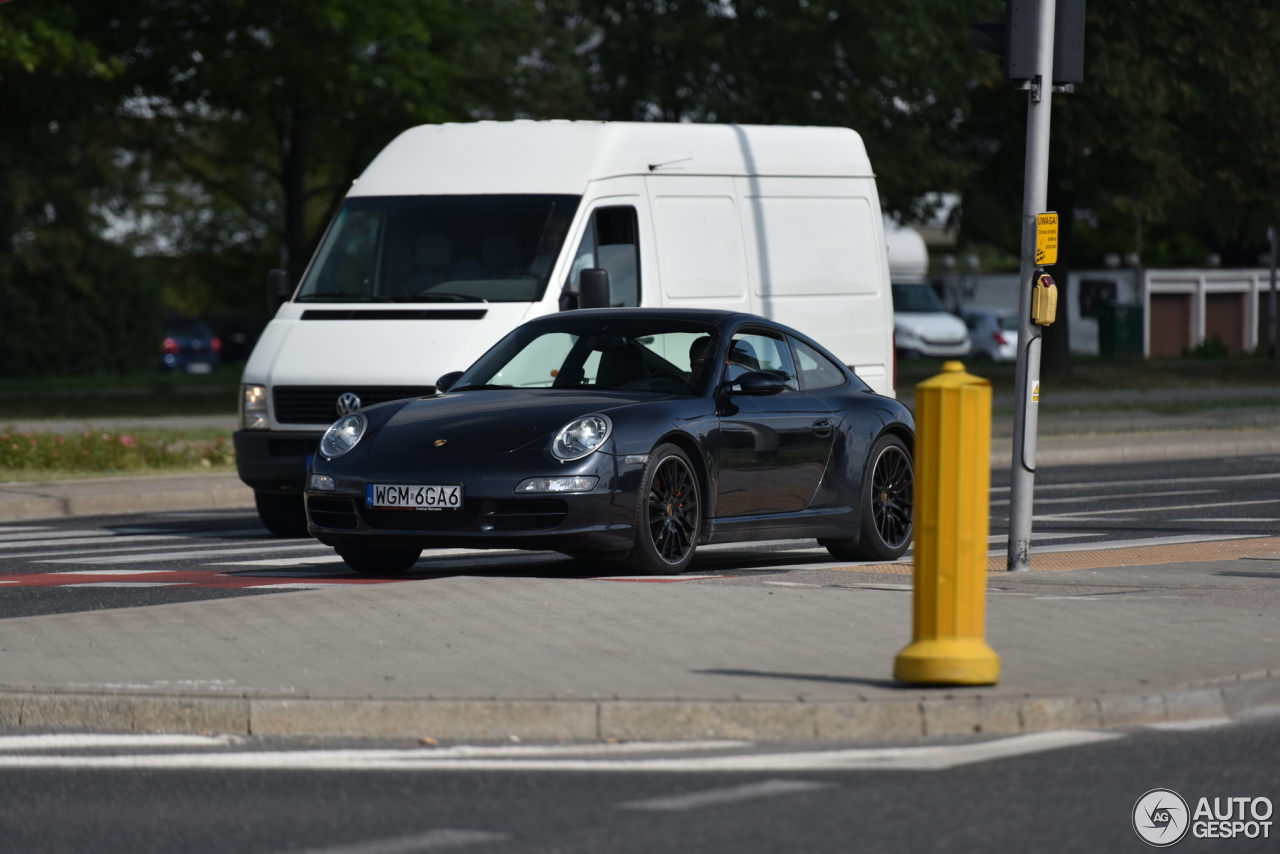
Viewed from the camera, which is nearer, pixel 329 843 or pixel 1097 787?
pixel 329 843

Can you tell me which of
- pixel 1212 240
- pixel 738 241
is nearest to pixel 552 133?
pixel 738 241

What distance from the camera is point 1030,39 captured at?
32.7ft

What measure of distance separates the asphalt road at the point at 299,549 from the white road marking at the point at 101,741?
102 inches

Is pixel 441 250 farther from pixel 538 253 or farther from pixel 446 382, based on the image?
pixel 446 382

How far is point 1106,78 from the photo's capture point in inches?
1257

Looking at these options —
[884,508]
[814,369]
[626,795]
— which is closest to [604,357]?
[814,369]

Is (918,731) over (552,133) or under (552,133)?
under

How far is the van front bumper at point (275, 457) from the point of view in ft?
44.0

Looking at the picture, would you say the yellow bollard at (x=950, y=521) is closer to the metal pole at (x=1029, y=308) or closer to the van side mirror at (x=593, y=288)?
the metal pole at (x=1029, y=308)

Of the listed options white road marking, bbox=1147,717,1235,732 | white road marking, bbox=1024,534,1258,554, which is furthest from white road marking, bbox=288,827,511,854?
white road marking, bbox=1024,534,1258,554

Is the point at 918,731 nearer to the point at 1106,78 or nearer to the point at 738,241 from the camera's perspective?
the point at 738,241

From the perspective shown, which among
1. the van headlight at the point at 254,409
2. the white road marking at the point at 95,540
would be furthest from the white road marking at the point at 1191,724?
the van headlight at the point at 254,409

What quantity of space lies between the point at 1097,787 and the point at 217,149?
1967 inches

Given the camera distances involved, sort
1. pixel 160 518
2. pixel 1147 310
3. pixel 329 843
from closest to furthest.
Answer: pixel 329 843, pixel 160 518, pixel 1147 310
